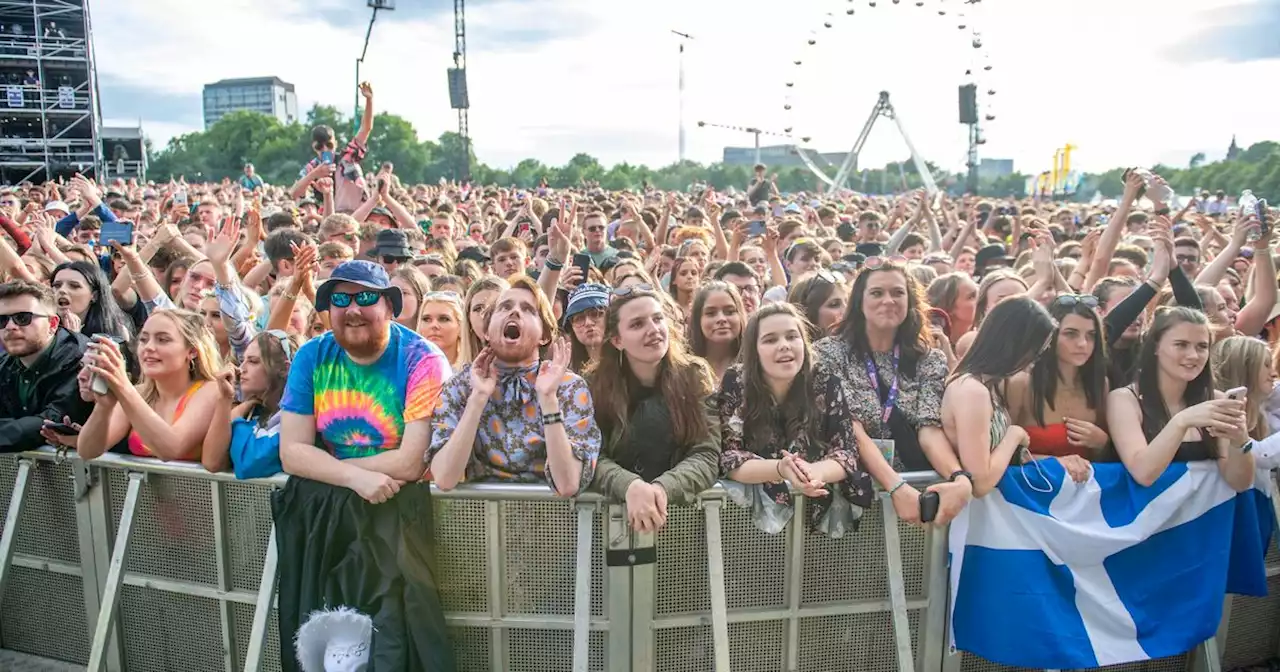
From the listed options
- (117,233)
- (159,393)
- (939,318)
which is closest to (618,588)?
(159,393)

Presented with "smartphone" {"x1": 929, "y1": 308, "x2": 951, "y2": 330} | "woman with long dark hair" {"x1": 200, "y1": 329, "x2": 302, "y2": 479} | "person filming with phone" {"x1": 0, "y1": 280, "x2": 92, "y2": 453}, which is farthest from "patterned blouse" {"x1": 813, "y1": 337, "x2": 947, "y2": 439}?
"person filming with phone" {"x1": 0, "y1": 280, "x2": 92, "y2": 453}

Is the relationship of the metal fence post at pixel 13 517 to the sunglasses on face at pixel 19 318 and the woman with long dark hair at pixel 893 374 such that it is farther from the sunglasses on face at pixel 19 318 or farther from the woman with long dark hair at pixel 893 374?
the woman with long dark hair at pixel 893 374

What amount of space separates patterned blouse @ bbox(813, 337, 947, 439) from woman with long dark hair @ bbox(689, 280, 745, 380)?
0.53 m

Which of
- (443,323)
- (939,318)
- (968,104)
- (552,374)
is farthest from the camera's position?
(968,104)

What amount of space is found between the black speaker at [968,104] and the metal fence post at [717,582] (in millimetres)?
35950

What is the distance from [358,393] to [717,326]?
68.6 inches

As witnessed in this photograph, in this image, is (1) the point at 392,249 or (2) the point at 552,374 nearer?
(2) the point at 552,374

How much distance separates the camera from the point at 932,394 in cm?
381

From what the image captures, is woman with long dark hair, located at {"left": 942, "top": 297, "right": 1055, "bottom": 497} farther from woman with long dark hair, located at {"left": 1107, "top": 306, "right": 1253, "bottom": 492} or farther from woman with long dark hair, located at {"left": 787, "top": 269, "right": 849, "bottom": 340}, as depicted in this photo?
woman with long dark hair, located at {"left": 787, "top": 269, "right": 849, "bottom": 340}

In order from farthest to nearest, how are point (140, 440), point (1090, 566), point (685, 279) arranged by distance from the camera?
point (685, 279), point (140, 440), point (1090, 566)

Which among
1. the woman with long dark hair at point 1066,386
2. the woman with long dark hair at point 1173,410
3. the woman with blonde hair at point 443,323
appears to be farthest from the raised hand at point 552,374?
the woman with long dark hair at point 1173,410

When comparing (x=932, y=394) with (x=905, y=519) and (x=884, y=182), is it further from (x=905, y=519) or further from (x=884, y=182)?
(x=884, y=182)

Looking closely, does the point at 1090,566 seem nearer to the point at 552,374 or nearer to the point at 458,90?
the point at 552,374

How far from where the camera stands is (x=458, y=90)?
36344mm
